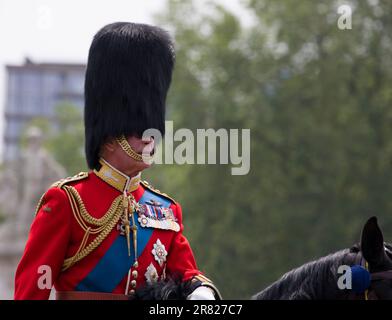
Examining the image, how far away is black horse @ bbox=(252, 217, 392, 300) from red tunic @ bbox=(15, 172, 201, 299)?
1.19ft

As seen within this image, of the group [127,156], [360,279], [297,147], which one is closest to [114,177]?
[127,156]

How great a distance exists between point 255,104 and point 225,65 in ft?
3.80

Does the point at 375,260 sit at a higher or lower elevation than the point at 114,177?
lower

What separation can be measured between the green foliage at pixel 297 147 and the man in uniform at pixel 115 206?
51.5 feet

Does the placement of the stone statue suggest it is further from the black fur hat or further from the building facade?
the building facade

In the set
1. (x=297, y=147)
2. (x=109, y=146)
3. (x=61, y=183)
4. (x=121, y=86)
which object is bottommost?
(x=61, y=183)

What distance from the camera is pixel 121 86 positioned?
394 centimetres

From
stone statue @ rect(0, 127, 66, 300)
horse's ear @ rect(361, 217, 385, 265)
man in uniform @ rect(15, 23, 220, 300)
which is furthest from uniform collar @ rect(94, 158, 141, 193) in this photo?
stone statue @ rect(0, 127, 66, 300)

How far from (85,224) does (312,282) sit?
831 mm

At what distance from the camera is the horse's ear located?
12.4 ft

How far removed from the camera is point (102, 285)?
12.0 ft

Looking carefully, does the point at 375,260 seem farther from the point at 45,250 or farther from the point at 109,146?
the point at 45,250

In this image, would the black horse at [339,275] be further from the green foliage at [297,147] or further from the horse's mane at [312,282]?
the green foliage at [297,147]

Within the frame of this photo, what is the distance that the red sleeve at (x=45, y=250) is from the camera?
3.52 meters
